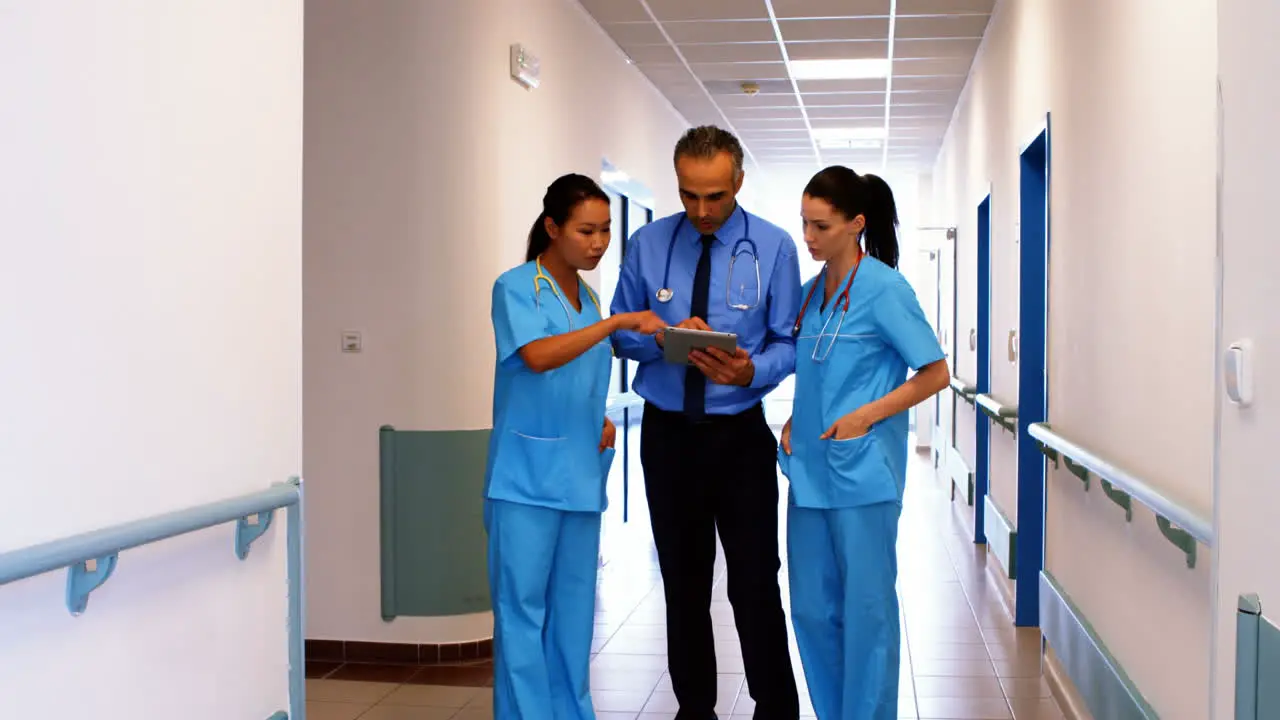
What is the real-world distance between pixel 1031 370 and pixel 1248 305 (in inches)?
140

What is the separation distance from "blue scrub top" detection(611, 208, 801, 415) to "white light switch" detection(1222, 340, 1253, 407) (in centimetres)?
161

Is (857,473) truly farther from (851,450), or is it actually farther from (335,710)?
(335,710)

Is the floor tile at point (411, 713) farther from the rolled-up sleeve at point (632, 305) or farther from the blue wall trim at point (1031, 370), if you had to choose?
the blue wall trim at point (1031, 370)

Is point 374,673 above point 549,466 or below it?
below

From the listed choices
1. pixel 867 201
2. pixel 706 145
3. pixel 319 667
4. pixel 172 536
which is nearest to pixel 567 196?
pixel 706 145

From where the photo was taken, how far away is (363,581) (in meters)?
4.61

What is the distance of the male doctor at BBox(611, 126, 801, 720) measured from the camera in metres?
3.21

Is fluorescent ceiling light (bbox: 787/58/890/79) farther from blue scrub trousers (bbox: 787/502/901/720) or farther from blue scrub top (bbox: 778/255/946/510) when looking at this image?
blue scrub trousers (bbox: 787/502/901/720)

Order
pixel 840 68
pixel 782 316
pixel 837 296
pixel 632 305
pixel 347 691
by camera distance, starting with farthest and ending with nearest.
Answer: pixel 840 68 → pixel 347 691 → pixel 632 305 → pixel 782 316 → pixel 837 296

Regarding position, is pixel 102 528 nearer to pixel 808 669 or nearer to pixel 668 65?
pixel 808 669

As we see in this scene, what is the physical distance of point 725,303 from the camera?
10.6 ft

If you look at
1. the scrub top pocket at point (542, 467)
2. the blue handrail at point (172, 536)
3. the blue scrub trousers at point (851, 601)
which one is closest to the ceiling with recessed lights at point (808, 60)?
the scrub top pocket at point (542, 467)

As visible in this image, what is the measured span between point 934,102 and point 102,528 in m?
8.33

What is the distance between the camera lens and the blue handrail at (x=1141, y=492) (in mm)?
2293
